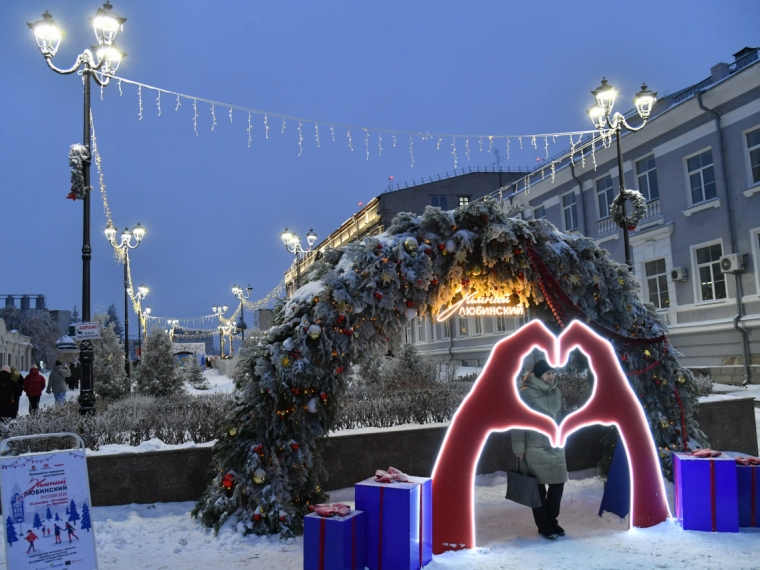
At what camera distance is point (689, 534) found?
20.4 ft

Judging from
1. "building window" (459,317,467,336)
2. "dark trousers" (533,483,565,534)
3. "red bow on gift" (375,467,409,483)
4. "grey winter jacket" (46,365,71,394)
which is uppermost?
"building window" (459,317,467,336)

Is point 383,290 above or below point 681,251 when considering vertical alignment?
below

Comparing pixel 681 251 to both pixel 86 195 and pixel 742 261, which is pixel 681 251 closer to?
pixel 742 261

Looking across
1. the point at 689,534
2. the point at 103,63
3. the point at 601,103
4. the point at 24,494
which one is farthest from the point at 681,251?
the point at 24,494

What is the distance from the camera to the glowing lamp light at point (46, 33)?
1058 centimetres

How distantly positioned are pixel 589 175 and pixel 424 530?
75.2 ft

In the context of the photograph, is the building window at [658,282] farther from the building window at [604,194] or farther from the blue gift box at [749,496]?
the blue gift box at [749,496]

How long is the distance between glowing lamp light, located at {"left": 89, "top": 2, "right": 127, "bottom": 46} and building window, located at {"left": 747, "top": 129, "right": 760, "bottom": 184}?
1698 cm

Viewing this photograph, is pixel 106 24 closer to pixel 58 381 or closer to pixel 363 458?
pixel 363 458

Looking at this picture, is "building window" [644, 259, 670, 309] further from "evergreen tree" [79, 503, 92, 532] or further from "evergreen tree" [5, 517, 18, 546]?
"evergreen tree" [5, 517, 18, 546]

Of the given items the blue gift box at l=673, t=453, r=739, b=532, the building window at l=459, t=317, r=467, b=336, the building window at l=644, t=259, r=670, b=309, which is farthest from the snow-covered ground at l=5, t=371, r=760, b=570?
the building window at l=459, t=317, r=467, b=336

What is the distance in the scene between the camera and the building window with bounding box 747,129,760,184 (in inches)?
709

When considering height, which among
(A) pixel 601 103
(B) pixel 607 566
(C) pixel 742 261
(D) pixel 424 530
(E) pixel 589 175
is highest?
(E) pixel 589 175

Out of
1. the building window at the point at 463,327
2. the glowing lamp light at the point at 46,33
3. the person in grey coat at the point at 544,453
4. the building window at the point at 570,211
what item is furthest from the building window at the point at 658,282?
the glowing lamp light at the point at 46,33
